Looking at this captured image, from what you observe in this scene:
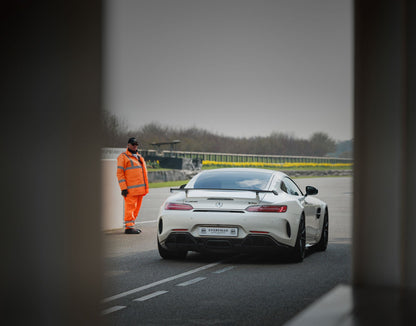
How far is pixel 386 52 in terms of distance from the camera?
15.9 feet

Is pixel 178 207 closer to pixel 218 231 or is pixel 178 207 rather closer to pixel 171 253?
pixel 218 231

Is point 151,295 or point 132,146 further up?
point 132,146

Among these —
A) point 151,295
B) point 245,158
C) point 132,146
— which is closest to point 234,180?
point 151,295

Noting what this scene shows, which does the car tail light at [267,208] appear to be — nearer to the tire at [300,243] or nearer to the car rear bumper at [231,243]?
the car rear bumper at [231,243]

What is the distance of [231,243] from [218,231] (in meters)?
0.25

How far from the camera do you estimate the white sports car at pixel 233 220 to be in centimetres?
952

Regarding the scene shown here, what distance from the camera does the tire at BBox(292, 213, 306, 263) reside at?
995 centimetres

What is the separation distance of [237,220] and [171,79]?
83.9 metres

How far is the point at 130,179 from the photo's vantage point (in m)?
14.3

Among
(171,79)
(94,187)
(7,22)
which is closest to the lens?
(7,22)

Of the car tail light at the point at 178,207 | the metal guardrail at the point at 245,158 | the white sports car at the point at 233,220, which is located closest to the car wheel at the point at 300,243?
the white sports car at the point at 233,220

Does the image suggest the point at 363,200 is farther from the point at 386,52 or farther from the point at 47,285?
the point at 47,285

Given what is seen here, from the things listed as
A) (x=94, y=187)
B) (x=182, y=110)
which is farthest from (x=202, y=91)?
(x=94, y=187)

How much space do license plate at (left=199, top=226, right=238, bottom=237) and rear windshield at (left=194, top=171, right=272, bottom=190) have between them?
2.78 feet
